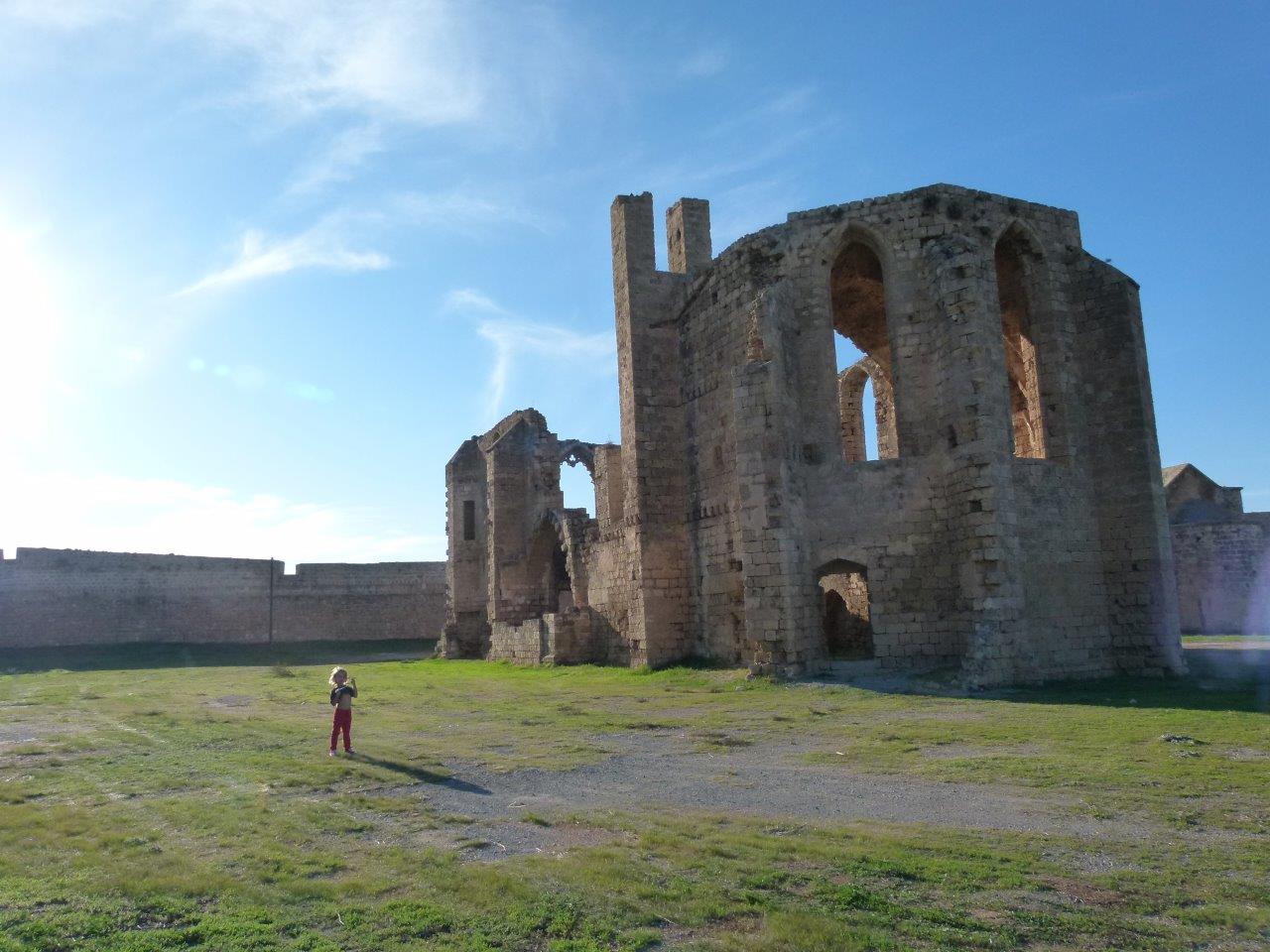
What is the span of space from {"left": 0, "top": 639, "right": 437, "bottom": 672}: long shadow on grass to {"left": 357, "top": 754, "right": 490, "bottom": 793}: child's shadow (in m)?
19.1

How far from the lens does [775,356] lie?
15.4 metres

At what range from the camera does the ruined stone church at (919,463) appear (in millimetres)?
14367

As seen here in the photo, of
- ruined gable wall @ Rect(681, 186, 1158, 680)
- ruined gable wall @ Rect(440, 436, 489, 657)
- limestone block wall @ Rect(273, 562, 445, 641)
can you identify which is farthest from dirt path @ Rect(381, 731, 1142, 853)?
limestone block wall @ Rect(273, 562, 445, 641)

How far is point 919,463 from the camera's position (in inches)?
597

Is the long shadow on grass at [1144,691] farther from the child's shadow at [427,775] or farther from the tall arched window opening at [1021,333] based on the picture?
the child's shadow at [427,775]

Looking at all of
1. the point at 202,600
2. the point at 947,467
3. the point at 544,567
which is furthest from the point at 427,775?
the point at 202,600

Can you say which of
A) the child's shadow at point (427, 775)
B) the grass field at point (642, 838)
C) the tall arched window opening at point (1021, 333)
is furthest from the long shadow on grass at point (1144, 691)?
the child's shadow at point (427, 775)

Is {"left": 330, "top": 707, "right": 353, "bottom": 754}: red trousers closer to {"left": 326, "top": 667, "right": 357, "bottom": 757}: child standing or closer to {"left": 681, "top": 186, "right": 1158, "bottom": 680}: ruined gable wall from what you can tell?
{"left": 326, "top": 667, "right": 357, "bottom": 757}: child standing

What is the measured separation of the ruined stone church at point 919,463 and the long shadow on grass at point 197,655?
1435 cm

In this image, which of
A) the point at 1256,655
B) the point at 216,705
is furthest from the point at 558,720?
the point at 1256,655

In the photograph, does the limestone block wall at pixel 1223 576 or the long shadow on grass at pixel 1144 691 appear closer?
the long shadow on grass at pixel 1144 691

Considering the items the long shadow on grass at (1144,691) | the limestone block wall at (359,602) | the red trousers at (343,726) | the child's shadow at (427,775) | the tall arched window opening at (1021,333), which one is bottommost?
the long shadow on grass at (1144,691)

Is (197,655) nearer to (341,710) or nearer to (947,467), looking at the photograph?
(341,710)

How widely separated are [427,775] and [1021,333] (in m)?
14.1
